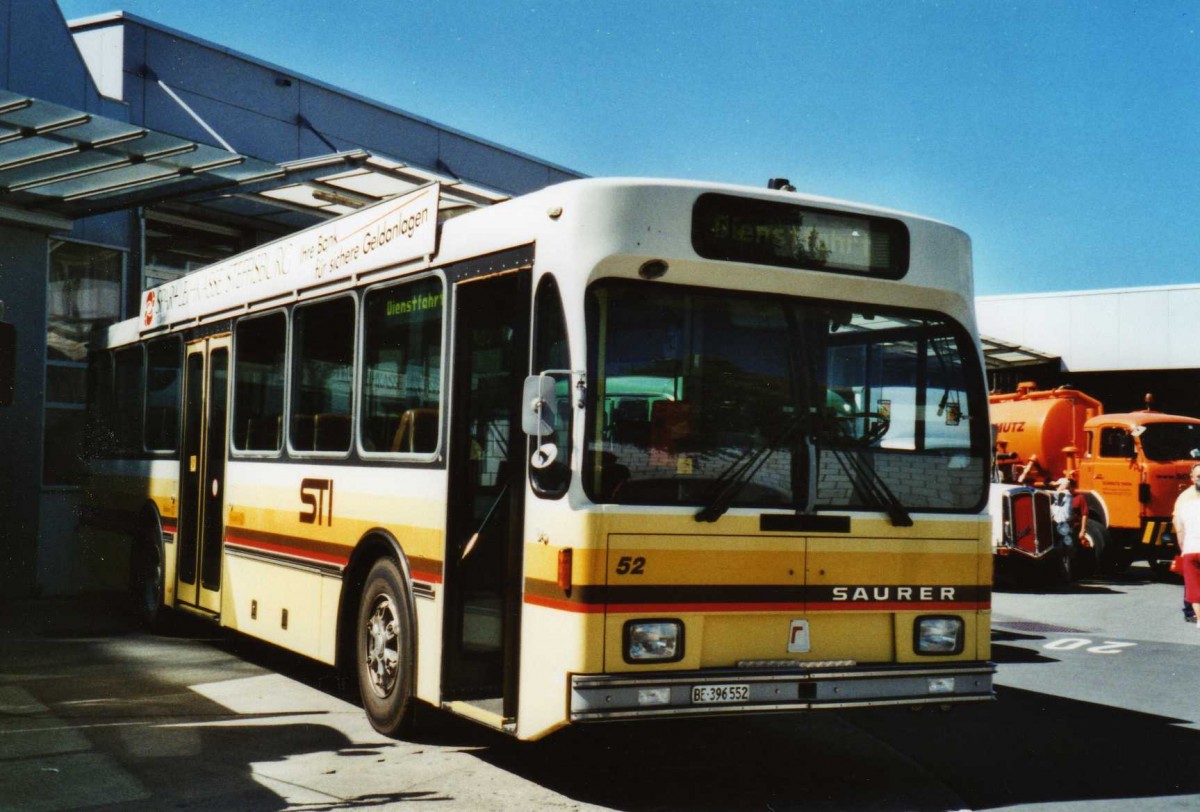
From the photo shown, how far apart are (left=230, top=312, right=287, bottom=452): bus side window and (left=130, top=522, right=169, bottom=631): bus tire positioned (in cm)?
236

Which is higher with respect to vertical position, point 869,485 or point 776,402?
point 776,402

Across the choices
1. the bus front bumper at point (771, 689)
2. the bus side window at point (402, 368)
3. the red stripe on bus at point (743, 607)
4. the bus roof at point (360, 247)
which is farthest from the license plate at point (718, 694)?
the bus roof at point (360, 247)

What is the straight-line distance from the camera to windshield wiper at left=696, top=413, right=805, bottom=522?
19.5ft

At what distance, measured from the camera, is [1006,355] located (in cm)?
2711

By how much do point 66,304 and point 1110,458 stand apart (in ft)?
53.8

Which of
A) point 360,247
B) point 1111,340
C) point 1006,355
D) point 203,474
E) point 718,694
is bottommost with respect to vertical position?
point 718,694

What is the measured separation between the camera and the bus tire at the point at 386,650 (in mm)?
7184

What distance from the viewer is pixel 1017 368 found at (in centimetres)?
3172

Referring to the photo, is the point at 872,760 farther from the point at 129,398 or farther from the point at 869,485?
the point at 129,398

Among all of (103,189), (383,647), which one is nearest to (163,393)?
(103,189)

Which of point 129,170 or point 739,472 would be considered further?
point 129,170

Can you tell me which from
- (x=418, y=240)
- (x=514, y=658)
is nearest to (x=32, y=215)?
(x=418, y=240)

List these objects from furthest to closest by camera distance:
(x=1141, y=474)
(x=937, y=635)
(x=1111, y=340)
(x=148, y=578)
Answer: (x=1111, y=340) < (x=1141, y=474) < (x=148, y=578) < (x=937, y=635)

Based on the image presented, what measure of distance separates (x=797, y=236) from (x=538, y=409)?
167cm
